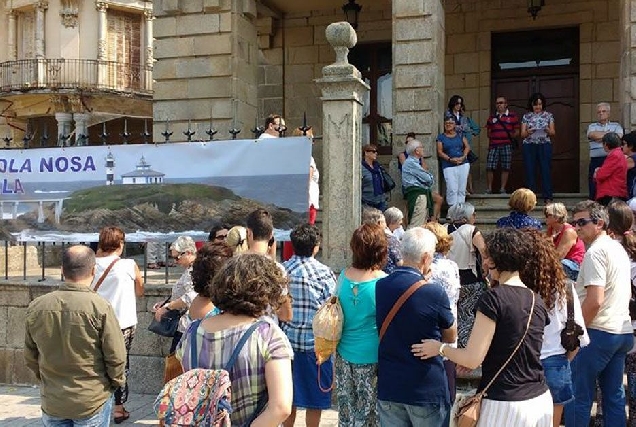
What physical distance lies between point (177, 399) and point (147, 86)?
27.4 meters

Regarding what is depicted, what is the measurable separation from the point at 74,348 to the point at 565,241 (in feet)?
12.8

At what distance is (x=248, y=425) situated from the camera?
114 inches

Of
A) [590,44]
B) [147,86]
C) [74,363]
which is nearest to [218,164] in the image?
[74,363]

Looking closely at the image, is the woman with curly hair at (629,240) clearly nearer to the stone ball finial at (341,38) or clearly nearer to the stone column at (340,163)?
the stone column at (340,163)

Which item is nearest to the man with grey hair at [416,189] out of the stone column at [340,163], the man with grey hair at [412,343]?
the stone column at [340,163]

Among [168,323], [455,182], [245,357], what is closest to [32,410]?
[168,323]

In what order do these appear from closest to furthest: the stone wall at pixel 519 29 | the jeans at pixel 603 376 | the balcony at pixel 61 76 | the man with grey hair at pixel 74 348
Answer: the man with grey hair at pixel 74 348 → the jeans at pixel 603 376 → the stone wall at pixel 519 29 → the balcony at pixel 61 76

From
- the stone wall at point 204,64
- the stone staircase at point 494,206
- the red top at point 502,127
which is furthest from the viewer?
the stone wall at point 204,64

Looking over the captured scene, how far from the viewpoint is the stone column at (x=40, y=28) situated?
27.7 meters

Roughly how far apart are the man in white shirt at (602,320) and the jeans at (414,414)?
1394 millimetres

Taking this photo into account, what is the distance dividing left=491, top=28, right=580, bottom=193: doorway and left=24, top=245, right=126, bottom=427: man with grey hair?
32.3ft

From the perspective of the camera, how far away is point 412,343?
379cm

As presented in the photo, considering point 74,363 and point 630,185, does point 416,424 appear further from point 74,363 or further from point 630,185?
point 630,185

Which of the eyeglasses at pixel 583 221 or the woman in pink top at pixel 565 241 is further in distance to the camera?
the woman in pink top at pixel 565 241
